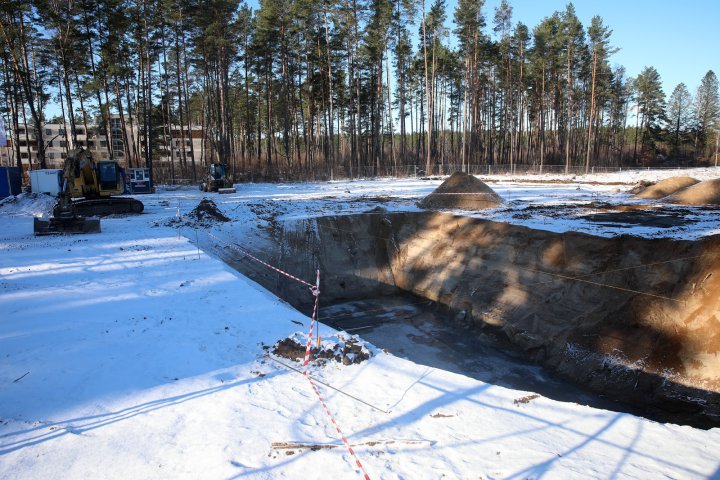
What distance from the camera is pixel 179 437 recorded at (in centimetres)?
416

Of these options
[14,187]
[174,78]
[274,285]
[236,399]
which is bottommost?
[274,285]

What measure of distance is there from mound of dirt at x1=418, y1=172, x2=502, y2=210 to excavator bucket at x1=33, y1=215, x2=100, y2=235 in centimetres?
1331

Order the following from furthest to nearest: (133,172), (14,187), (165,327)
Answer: (133,172) < (14,187) < (165,327)

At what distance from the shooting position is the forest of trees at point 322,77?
30719 mm

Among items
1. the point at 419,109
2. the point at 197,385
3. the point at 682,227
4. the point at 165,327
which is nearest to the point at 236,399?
the point at 197,385

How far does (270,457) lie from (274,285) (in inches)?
413

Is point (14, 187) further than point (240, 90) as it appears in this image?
No

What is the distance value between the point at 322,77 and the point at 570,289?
3586 cm

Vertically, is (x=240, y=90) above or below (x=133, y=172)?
above

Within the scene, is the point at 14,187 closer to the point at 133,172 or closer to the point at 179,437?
the point at 133,172

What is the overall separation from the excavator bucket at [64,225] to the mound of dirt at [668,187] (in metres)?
23.0

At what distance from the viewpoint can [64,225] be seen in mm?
14273

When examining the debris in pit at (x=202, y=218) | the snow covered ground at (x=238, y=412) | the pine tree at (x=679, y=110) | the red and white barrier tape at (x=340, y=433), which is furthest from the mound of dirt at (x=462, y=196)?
the pine tree at (x=679, y=110)

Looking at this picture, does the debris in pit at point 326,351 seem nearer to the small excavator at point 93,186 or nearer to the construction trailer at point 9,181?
the small excavator at point 93,186
